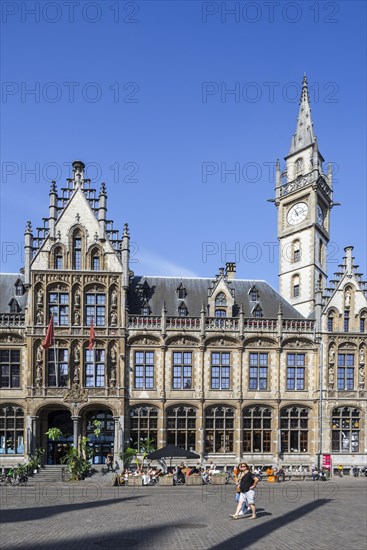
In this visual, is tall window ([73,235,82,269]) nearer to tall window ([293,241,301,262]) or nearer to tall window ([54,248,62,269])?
tall window ([54,248,62,269])

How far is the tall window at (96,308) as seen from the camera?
49.4 meters

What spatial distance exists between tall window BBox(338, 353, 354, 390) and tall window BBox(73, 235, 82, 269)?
23066 millimetres

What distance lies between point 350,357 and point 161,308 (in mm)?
16529

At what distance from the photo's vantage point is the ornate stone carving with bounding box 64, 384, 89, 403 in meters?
47.7

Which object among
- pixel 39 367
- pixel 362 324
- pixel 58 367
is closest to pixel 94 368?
pixel 58 367

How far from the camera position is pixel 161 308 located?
51.7 metres

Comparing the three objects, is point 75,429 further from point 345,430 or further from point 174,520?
point 174,520

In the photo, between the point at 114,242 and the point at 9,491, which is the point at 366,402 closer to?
the point at 114,242

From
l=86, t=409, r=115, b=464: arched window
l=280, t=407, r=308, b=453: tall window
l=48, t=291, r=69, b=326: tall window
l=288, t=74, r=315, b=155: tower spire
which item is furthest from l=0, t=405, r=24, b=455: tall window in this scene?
l=288, t=74, r=315, b=155: tower spire

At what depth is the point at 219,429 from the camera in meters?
49.9

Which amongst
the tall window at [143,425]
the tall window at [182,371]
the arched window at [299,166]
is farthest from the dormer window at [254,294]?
the arched window at [299,166]

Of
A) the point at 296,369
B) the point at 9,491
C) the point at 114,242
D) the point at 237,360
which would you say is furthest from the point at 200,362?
the point at 9,491

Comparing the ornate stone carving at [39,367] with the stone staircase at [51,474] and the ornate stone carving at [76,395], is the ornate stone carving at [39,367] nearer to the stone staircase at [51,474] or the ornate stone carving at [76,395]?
the ornate stone carving at [76,395]

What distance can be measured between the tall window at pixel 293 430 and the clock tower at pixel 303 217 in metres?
9.04
